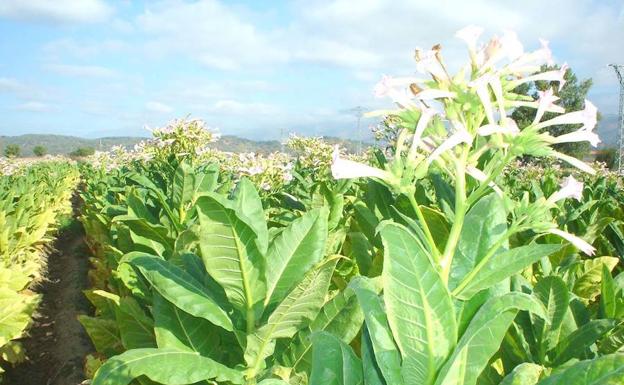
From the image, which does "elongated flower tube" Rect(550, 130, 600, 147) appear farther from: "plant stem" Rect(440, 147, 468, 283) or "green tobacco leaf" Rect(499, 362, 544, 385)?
"green tobacco leaf" Rect(499, 362, 544, 385)

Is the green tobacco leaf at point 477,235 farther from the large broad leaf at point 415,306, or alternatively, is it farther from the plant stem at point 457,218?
the large broad leaf at point 415,306

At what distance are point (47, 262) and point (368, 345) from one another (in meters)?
10.3

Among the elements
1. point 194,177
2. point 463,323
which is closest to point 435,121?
point 463,323

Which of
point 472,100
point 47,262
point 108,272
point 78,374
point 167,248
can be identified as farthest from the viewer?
point 47,262

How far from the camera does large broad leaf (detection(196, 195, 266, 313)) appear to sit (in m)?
1.54

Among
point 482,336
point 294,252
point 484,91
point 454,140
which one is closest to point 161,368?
point 294,252

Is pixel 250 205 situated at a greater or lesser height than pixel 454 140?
lesser

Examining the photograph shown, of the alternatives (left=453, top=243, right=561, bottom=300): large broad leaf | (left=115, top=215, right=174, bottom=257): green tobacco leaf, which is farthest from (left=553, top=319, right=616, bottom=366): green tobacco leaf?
(left=115, top=215, right=174, bottom=257): green tobacco leaf

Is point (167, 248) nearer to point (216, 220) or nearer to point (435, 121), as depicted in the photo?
point (216, 220)

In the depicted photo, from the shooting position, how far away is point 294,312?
1.71m

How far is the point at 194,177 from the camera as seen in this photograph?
137 inches

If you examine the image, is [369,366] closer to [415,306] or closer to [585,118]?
[415,306]

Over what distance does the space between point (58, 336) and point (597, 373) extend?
6.33 meters

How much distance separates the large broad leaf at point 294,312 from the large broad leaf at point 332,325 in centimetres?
3
